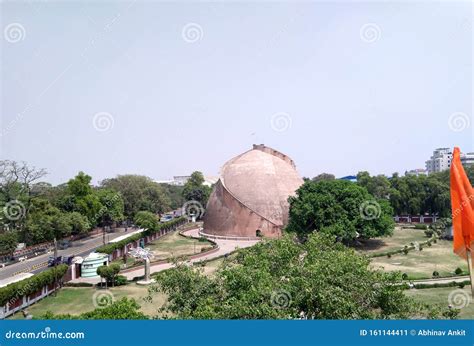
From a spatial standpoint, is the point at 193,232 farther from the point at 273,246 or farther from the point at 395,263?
the point at 273,246

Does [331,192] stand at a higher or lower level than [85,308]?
higher

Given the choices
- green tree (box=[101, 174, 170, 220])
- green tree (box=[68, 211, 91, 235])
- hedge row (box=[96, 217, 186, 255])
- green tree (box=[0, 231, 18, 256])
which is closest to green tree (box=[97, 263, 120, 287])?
hedge row (box=[96, 217, 186, 255])

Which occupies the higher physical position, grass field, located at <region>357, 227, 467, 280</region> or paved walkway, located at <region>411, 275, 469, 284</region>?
grass field, located at <region>357, 227, 467, 280</region>

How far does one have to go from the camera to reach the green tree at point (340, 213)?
3141 cm

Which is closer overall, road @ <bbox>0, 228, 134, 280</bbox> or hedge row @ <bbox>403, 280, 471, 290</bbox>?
hedge row @ <bbox>403, 280, 471, 290</bbox>

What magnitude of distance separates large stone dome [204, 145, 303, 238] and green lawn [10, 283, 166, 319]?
1928cm

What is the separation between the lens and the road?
94.9 feet

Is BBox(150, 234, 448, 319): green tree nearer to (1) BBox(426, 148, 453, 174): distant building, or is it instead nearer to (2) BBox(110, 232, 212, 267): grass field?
(2) BBox(110, 232, 212, 267): grass field

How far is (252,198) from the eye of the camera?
42.7 m

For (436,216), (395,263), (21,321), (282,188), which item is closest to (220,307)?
(21,321)

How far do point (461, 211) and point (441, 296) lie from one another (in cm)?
982

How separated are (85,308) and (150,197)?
38.0m

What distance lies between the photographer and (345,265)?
1208 centimetres

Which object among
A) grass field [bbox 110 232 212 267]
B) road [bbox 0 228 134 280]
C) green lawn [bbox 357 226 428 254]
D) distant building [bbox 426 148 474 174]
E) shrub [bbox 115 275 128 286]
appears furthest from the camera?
distant building [bbox 426 148 474 174]
